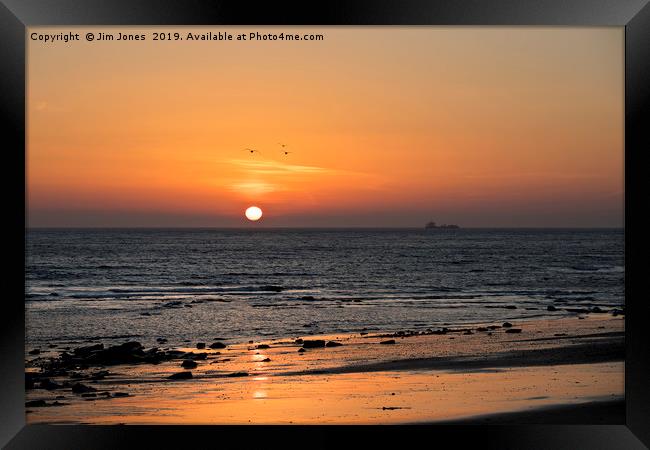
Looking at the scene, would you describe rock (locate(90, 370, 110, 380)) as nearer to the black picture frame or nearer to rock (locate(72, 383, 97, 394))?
rock (locate(72, 383, 97, 394))

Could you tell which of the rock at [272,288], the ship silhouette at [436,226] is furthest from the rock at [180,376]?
the ship silhouette at [436,226]

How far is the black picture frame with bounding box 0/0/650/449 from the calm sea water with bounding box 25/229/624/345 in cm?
341

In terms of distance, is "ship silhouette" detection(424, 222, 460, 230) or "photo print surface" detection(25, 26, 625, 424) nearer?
"photo print surface" detection(25, 26, 625, 424)

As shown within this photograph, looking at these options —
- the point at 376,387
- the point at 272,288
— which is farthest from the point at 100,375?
the point at 272,288

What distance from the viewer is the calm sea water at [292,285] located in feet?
67.4

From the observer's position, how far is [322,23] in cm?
532

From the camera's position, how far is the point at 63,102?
2627cm

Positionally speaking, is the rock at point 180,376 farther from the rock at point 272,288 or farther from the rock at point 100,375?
the rock at point 272,288

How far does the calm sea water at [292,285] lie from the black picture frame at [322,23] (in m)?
3.41

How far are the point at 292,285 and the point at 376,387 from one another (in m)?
26.2

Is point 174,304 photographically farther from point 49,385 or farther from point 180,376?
point 49,385

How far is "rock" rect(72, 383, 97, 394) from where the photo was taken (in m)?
9.45

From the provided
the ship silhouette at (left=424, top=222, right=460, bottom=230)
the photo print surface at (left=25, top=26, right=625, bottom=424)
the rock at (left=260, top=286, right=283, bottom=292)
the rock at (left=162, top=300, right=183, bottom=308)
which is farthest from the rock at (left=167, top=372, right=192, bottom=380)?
the ship silhouette at (left=424, top=222, right=460, bottom=230)

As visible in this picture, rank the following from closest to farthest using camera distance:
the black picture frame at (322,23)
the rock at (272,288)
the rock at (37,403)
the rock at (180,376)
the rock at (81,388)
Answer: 1. the black picture frame at (322,23)
2. the rock at (37,403)
3. the rock at (81,388)
4. the rock at (180,376)
5. the rock at (272,288)
